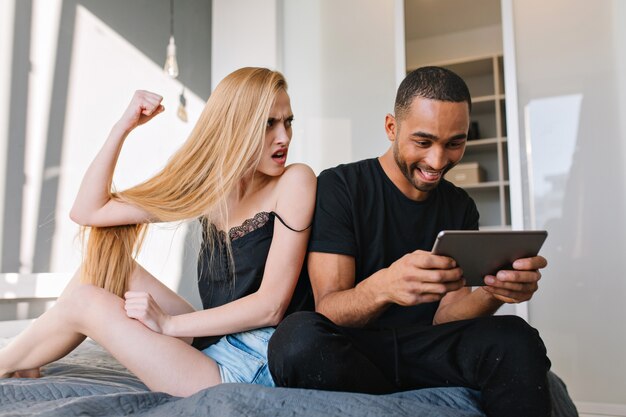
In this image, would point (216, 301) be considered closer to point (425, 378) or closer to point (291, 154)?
point (425, 378)

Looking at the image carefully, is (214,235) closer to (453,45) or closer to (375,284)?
(375,284)

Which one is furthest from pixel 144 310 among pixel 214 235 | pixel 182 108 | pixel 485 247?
pixel 182 108

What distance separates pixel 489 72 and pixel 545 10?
0.72m

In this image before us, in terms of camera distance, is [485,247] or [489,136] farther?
[489,136]

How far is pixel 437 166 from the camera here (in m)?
1.34

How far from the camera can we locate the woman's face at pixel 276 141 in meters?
1.44

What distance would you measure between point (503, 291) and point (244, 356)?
0.54 meters

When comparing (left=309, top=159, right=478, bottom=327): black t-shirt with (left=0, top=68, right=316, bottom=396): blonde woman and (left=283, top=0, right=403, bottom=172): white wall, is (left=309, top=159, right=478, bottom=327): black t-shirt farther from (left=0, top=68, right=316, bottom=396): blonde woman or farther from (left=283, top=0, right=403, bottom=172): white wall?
(left=283, top=0, right=403, bottom=172): white wall

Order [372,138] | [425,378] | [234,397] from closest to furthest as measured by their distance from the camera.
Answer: [234,397] → [425,378] → [372,138]

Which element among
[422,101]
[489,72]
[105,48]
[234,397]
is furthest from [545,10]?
[234,397]

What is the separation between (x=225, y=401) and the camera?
2.83 ft

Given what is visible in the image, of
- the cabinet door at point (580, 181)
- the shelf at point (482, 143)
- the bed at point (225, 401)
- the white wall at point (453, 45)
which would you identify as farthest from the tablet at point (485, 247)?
the shelf at point (482, 143)

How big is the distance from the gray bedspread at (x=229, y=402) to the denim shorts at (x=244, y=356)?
0.15 metres

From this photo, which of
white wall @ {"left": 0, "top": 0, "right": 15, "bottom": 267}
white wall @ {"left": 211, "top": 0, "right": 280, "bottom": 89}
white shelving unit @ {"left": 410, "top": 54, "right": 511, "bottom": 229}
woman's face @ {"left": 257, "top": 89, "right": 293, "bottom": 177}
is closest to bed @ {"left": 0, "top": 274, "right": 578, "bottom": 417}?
woman's face @ {"left": 257, "top": 89, "right": 293, "bottom": 177}
